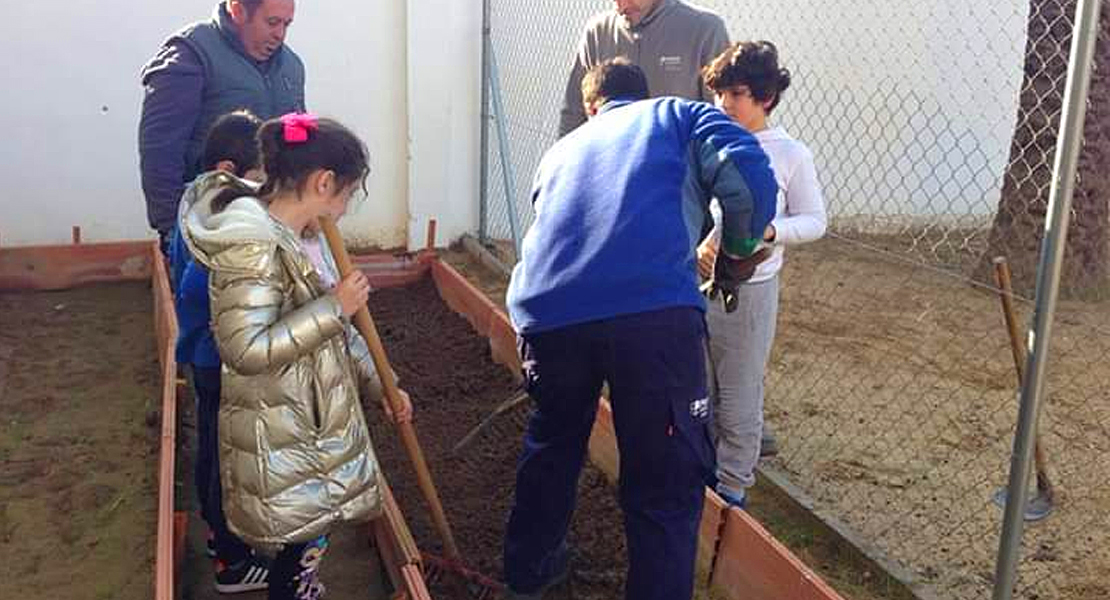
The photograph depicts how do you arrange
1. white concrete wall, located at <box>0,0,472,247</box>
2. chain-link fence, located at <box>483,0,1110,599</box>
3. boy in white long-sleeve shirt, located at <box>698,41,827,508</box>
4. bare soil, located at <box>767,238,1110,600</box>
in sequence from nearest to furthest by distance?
boy in white long-sleeve shirt, located at <box>698,41,827,508</box> < bare soil, located at <box>767,238,1110,600</box> < chain-link fence, located at <box>483,0,1110,599</box> < white concrete wall, located at <box>0,0,472,247</box>

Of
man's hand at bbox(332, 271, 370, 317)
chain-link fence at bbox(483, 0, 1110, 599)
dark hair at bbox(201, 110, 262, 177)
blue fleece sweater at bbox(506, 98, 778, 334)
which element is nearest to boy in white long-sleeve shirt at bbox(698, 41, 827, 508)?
chain-link fence at bbox(483, 0, 1110, 599)

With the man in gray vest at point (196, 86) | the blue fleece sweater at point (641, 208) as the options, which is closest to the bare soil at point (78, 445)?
the man in gray vest at point (196, 86)

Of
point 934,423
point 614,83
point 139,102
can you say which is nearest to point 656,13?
point 614,83

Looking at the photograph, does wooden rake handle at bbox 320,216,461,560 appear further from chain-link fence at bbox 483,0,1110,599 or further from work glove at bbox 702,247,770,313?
chain-link fence at bbox 483,0,1110,599

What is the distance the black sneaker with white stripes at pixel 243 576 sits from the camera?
9.71ft

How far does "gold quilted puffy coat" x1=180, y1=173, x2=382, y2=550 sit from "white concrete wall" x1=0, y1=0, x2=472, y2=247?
4.32 metres

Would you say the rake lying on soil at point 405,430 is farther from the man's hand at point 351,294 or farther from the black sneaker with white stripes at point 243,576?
the black sneaker with white stripes at point 243,576

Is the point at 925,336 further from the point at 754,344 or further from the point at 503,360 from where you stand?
the point at 754,344

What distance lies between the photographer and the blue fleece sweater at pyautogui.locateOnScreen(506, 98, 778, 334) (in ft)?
7.67

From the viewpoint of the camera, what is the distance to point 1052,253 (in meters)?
2.21

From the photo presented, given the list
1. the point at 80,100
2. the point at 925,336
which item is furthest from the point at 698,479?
the point at 80,100

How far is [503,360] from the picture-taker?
15.5 feet

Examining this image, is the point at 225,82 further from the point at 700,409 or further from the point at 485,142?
the point at 485,142

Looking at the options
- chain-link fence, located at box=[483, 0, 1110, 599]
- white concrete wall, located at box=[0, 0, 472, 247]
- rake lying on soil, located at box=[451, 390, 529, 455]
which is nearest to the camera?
chain-link fence, located at box=[483, 0, 1110, 599]
